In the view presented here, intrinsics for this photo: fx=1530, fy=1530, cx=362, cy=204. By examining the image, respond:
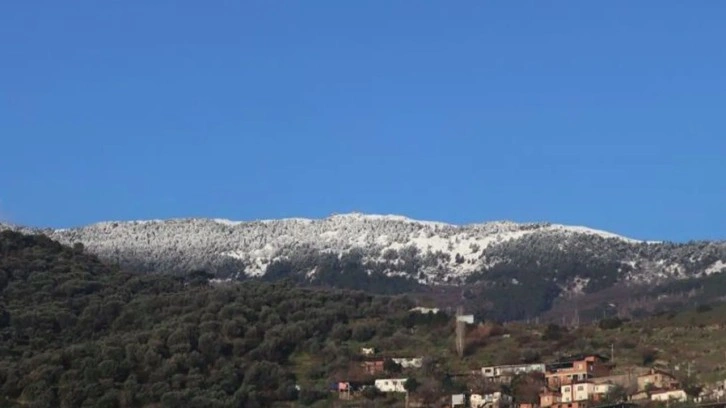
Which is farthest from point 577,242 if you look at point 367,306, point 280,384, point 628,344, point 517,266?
point 280,384

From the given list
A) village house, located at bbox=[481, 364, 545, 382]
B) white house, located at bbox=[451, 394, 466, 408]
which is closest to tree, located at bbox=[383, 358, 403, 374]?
village house, located at bbox=[481, 364, 545, 382]

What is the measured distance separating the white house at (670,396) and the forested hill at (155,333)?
18.8m

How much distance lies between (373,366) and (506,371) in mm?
7998

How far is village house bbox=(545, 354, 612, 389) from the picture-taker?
8312cm

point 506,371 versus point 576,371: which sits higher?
point 506,371

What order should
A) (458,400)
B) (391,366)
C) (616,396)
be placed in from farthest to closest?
(391,366)
(458,400)
(616,396)

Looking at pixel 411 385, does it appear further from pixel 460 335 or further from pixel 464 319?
pixel 464 319

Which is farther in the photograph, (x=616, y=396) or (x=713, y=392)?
(x=616, y=396)

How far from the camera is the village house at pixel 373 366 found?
8938cm

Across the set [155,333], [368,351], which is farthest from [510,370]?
[155,333]

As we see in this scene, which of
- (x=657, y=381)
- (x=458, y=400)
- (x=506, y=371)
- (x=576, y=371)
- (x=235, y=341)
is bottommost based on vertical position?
(x=458, y=400)

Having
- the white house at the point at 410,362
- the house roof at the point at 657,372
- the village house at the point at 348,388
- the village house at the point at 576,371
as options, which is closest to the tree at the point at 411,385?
the village house at the point at 348,388

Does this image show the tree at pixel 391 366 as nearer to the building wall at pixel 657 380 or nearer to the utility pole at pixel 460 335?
the utility pole at pixel 460 335

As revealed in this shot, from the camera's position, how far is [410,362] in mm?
91562
